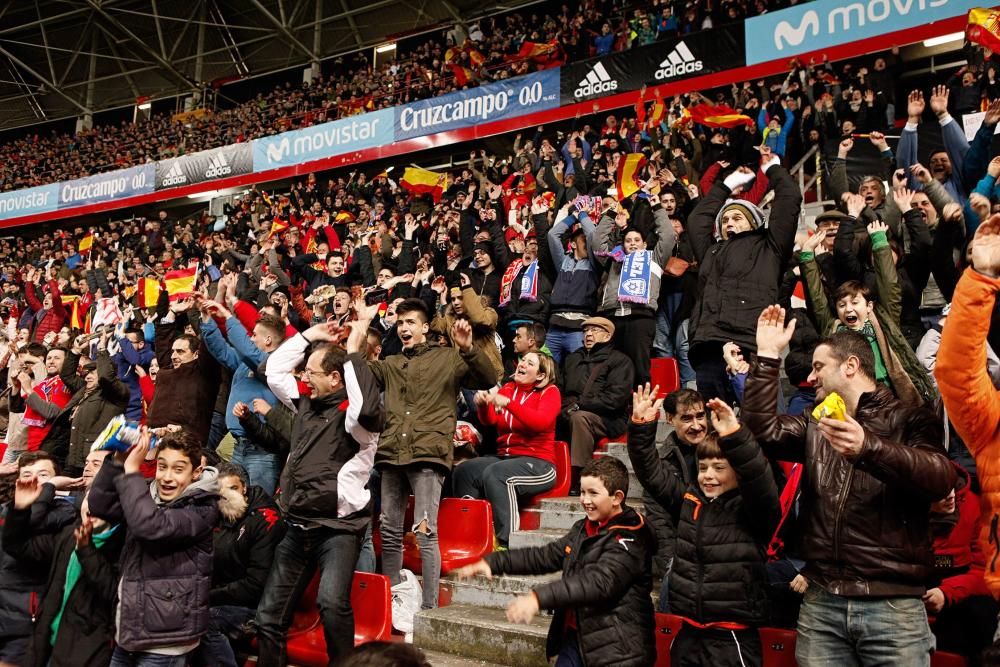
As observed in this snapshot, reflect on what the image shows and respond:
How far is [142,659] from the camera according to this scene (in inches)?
124

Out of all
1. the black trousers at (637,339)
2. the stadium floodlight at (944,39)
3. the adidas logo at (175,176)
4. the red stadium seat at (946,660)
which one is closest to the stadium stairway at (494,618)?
the black trousers at (637,339)

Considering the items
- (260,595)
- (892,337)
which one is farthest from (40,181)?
(892,337)

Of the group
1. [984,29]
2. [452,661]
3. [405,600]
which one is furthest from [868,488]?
[984,29]

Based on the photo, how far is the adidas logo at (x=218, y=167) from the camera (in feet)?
63.4

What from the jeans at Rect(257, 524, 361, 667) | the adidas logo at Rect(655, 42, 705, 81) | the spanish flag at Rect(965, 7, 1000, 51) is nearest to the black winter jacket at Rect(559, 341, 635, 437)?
the jeans at Rect(257, 524, 361, 667)

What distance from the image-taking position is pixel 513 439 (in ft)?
16.2

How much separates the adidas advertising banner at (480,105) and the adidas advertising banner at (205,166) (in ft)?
14.8

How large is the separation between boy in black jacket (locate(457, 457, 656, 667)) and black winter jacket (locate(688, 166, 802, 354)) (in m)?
1.41

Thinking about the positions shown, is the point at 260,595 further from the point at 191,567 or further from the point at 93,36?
the point at 93,36

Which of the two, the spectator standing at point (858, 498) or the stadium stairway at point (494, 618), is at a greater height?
the spectator standing at point (858, 498)

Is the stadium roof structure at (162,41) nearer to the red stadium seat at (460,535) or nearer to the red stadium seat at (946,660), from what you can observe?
the red stadium seat at (460,535)

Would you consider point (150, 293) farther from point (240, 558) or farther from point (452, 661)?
point (452, 661)

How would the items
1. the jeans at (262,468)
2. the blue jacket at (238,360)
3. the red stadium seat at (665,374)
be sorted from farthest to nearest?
the red stadium seat at (665,374) < the blue jacket at (238,360) < the jeans at (262,468)

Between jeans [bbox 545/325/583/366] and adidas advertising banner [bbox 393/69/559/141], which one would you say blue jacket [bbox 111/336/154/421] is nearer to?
jeans [bbox 545/325/583/366]
